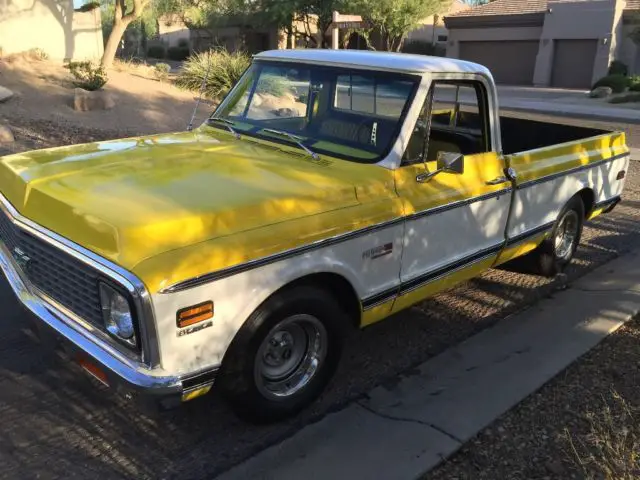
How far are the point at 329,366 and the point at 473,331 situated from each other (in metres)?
1.52

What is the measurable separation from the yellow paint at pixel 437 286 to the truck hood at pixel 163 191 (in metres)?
0.82

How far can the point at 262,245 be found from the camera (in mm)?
2811

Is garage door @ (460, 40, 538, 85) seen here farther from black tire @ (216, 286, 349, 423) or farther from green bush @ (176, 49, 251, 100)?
black tire @ (216, 286, 349, 423)

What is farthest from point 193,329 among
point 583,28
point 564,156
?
point 583,28

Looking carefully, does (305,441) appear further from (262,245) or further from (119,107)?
(119,107)

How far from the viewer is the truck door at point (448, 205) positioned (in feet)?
11.9

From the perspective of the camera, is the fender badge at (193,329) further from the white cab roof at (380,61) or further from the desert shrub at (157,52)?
the desert shrub at (157,52)

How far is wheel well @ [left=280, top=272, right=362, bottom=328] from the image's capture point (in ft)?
10.4

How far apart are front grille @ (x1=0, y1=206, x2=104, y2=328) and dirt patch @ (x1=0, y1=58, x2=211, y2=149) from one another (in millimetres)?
8342

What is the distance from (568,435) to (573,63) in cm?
3584

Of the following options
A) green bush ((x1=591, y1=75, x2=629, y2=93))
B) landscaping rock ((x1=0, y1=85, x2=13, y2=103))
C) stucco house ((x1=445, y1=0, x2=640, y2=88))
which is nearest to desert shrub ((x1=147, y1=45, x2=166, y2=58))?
stucco house ((x1=445, y1=0, x2=640, y2=88))

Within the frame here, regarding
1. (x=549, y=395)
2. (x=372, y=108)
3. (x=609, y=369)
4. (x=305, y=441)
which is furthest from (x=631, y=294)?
(x=305, y=441)

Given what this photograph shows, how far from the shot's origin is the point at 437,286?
13.0 ft

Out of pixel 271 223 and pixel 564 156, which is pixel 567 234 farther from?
pixel 271 223
